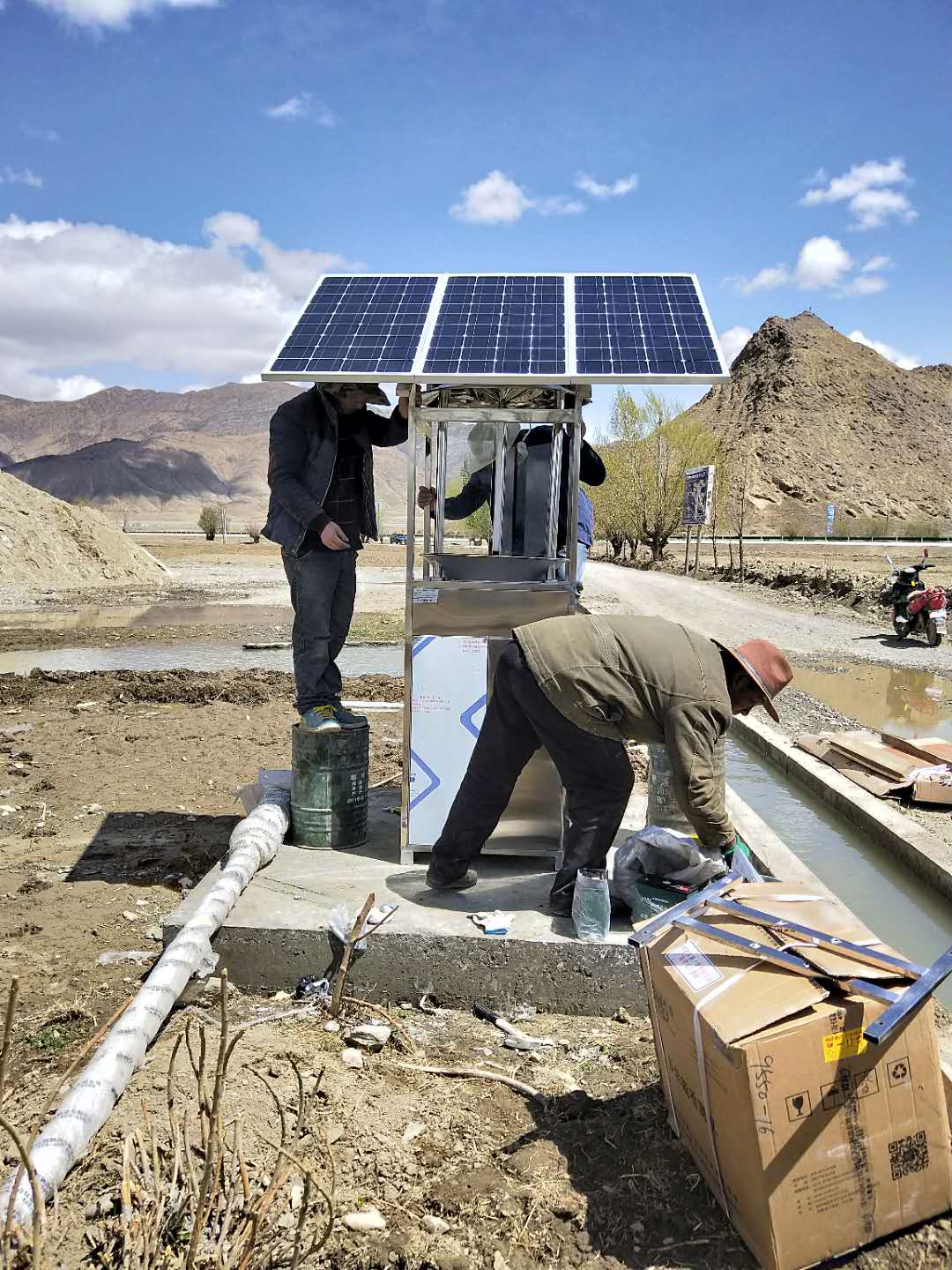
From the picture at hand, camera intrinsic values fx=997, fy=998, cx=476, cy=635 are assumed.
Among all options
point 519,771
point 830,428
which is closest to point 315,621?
point 519,771

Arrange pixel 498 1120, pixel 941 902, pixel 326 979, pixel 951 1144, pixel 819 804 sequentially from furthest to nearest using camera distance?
pixel 819 804, pixel 941 902, pixel 326 979, pixel 498 1120, pixel 951 1144

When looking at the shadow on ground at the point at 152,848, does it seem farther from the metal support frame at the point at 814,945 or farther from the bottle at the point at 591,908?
the metal support frame at the point at 814,945

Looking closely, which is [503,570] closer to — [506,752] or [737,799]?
[506,752]

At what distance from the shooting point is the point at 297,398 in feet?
16.6

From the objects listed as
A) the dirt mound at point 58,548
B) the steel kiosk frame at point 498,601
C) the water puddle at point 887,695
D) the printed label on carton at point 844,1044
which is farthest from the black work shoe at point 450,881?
the dirt mound at point 58,548

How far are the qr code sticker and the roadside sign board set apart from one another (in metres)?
35.9

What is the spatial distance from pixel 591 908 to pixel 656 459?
4594 cm

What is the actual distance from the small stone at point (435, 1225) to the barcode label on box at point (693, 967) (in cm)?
97

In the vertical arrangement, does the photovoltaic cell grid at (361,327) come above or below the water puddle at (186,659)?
above

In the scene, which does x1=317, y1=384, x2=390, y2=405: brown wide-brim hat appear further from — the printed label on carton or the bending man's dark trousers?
the printed label on carton

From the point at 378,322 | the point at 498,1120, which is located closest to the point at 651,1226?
the point at 498,1120

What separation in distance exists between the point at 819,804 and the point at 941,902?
81.9 inches

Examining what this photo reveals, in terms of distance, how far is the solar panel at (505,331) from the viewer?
4.70 meters

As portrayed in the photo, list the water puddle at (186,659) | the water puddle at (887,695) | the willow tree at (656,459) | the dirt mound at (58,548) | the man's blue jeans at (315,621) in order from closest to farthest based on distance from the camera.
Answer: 1. the man's blue jeans at (315,621)
2. the water puddle at (887,695)
3. the water puddle at (186,659)
4. the dirt mound at (58,548)
5. the willow tree at (656,459)
